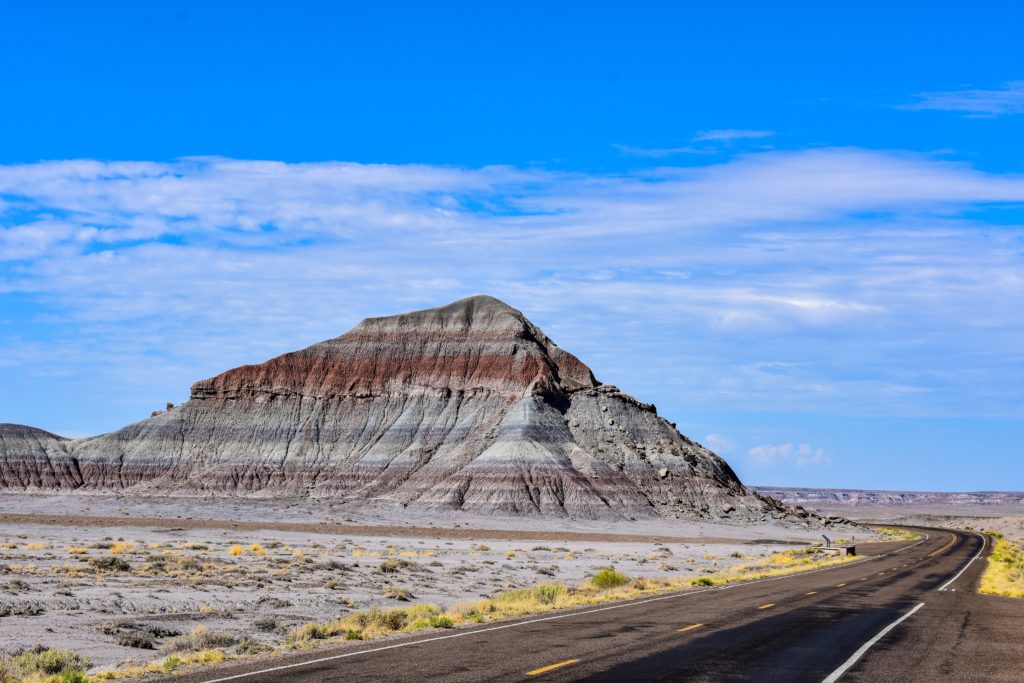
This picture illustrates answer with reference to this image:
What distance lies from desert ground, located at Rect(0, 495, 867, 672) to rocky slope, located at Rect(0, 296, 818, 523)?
9986mm

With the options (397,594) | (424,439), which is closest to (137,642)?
(397,594)

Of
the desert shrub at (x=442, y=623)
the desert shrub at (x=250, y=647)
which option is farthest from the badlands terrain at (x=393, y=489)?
the desert shrub at (x=250, y=647)

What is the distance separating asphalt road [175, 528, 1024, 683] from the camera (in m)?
13.9

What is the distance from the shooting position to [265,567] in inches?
1469

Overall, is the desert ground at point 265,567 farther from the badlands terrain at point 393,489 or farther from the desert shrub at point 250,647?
the badlands terrain at point 393,489

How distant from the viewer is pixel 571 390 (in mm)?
123438

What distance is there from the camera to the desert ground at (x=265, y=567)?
67.4 feet

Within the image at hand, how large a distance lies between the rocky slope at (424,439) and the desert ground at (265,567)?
9.99 metres

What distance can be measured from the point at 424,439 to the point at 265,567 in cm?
8056

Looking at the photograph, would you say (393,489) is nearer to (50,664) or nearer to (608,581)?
(608,581)

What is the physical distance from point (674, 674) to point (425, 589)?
64.3ft

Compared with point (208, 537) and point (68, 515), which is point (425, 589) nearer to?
point (208, 537)

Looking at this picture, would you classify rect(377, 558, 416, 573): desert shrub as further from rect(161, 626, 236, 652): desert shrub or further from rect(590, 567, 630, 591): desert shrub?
rect(161, 626, 236, 652): desert shrub

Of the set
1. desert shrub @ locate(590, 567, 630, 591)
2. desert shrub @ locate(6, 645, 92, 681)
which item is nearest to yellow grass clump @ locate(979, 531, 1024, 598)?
desert shrub @ locate(590, 567, 630, 591)
